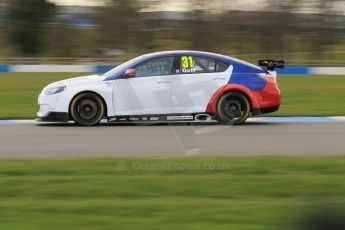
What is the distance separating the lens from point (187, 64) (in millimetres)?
11258

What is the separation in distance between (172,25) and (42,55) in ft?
36.9

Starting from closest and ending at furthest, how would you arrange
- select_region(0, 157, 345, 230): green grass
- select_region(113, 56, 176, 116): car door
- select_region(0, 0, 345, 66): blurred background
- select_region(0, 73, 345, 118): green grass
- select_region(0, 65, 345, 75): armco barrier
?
select_region(0, 157, 345, 230): green grass < select_region(113, 56, 176, 116): car door < select_region(0, 73, 345, 118): green grass < select_region(0, 65, 345, 75): armco barrier < select_region(0, 0, 345, 66): blurred background

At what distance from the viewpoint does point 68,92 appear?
11.0m

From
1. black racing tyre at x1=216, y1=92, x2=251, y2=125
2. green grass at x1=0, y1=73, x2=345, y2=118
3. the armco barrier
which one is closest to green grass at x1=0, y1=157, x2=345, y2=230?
black racing tyre at x1=216, y1=92, x2=251, y2=125

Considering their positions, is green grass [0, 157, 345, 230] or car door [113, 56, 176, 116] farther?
car door [113, 56, 176, 116]

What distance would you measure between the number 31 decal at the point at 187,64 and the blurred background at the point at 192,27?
Result: 3639 cm

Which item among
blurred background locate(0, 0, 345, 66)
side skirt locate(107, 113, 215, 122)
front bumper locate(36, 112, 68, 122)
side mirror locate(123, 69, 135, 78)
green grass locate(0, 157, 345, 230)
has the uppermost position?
blurred background locate(0, 0, 345, 66)

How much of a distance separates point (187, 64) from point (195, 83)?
415 millimetres

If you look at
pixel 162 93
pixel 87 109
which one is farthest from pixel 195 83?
pixel 87 109

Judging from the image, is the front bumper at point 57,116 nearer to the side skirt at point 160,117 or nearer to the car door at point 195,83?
the side skirt at point 160,117

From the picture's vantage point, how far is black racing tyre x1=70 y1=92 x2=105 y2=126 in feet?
36.4

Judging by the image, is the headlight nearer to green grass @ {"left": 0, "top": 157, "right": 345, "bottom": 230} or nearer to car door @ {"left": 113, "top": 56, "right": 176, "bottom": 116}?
car door @ {"left": 113, "top": 56, "right": 176, "bottom": 116}

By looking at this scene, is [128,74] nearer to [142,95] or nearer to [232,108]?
[142,95]

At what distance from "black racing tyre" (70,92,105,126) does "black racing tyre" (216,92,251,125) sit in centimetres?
220
